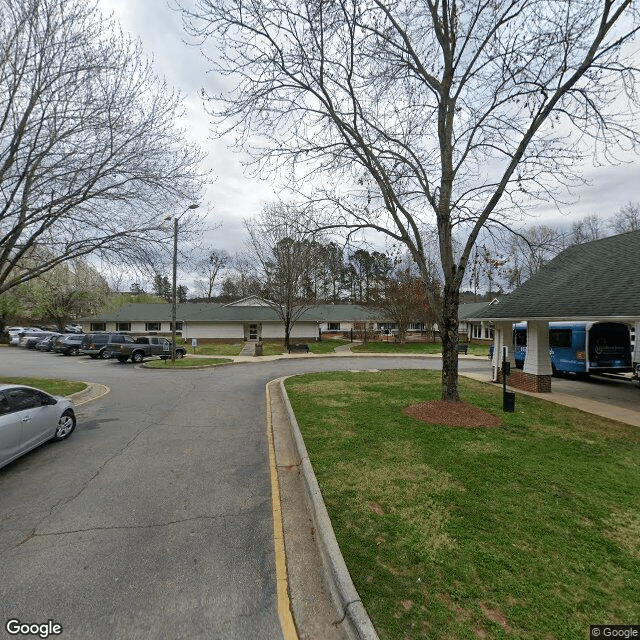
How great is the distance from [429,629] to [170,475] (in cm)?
438

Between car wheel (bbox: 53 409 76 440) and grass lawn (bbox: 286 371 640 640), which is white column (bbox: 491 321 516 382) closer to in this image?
grass lawn (bbox: 286 371 640 640)

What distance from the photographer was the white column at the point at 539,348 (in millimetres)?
12445

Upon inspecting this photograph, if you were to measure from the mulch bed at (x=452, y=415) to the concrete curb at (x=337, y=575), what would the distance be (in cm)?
426

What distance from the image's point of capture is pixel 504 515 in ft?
13.8

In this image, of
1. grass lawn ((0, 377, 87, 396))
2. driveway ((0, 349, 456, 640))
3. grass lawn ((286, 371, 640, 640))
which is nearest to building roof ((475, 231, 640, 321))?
grass lawn ((286, 371, 640, 640))

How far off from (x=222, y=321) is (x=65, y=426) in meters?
31.0

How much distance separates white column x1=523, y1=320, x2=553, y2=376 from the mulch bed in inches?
204

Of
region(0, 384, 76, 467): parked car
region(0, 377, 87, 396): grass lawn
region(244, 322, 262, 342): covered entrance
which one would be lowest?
region(0, 377, 87, 396): grass lawn

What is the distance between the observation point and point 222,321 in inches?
1492

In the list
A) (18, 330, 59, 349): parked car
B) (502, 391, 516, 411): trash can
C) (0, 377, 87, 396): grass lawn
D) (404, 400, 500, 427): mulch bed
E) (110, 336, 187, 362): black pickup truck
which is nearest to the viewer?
(404, 400, 500, 427): mulch bed

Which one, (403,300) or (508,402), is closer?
(508,402)

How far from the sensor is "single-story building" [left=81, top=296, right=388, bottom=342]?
125 ft

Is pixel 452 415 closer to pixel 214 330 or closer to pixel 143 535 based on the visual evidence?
pixel 143 535

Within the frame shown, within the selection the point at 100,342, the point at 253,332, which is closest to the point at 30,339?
the point at 100,342
